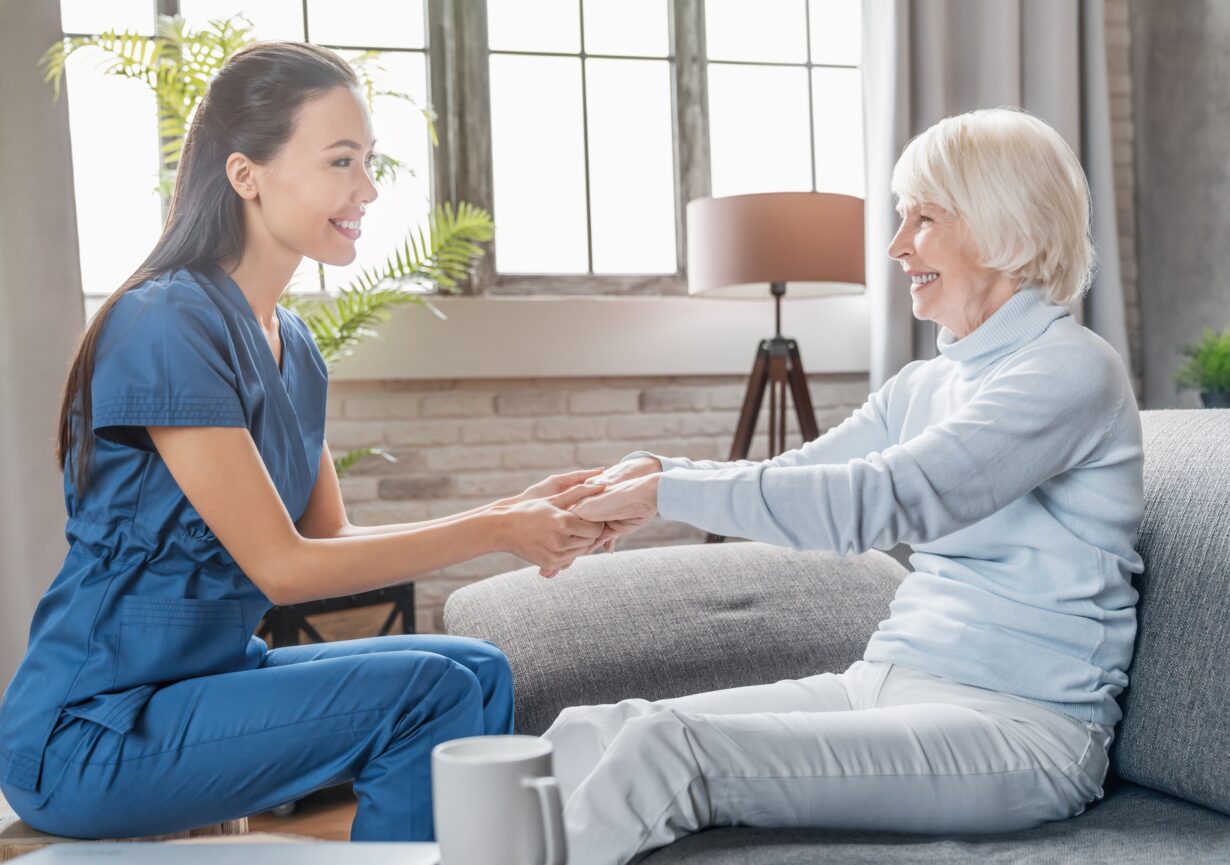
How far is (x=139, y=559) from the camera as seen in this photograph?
1.19m

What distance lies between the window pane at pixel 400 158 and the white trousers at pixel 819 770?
2300mm

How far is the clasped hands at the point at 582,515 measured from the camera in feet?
4.58

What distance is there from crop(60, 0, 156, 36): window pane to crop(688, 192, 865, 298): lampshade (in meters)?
1.53

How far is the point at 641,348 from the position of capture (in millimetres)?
3330

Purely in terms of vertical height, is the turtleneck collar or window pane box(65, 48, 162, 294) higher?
window pane box(65, 48, 162, 294)

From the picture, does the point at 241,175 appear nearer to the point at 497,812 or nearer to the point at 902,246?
the point at 902,246

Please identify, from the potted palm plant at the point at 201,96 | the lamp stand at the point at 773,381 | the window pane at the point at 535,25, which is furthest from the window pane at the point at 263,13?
the lamp stand at the point at 773,381

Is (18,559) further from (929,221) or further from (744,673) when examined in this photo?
(929,221)

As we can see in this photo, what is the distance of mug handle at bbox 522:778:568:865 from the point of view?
2.08 ft

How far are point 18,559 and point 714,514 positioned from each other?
216 cm

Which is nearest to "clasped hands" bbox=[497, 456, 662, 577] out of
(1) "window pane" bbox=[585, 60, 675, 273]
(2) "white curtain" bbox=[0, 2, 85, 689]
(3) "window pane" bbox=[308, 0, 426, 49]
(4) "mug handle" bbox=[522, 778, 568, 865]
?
(4) "mug handle" bbox=[522, 778, 568, 865]

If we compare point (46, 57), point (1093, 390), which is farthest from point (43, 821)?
point (46, 57)

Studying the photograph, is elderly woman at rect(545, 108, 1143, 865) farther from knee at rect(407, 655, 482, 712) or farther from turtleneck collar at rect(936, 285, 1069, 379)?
knee at rect(407, 655, 482, 712)

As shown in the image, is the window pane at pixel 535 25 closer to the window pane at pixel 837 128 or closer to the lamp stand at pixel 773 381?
the window pane at pixel 837 128
